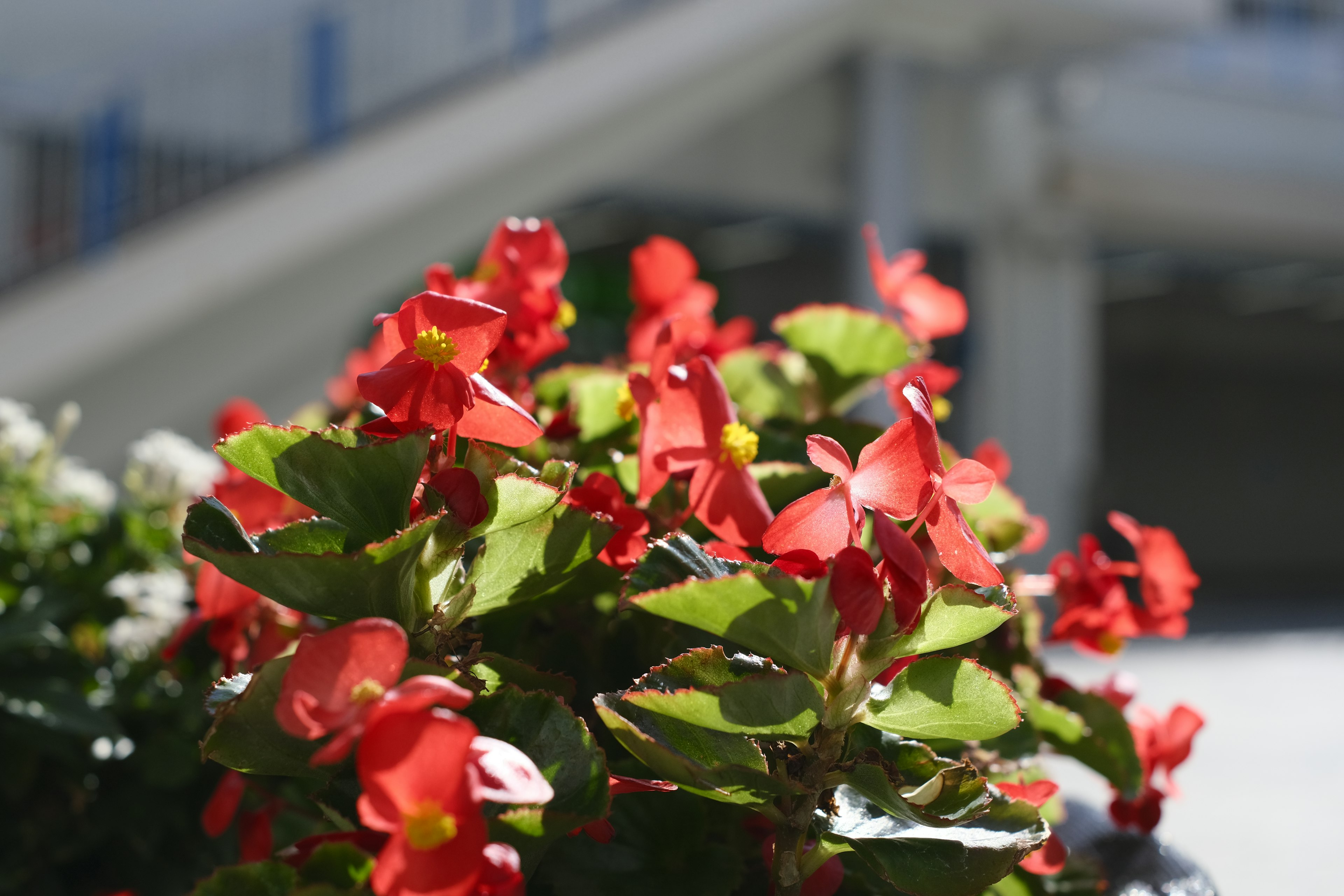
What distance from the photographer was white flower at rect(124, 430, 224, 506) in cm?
94

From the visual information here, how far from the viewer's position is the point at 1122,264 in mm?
7500

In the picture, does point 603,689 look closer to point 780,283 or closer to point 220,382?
point 220,382

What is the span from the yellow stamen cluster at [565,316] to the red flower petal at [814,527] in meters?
0.21

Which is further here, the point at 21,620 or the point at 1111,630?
A: the point at 21,620

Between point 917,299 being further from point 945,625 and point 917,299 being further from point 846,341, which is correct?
point 945,625

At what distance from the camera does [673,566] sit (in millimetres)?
343

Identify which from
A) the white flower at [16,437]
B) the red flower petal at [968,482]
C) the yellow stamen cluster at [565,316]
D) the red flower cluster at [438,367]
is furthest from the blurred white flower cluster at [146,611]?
the red flower petal at [968,482]

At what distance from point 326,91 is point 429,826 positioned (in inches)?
150

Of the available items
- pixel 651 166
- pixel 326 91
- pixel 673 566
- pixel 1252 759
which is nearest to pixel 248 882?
pixel 673 566

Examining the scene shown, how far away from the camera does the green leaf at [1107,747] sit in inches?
19.2

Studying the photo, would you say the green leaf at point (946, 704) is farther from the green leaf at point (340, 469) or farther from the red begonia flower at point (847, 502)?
the green leaf at point (340, 469)

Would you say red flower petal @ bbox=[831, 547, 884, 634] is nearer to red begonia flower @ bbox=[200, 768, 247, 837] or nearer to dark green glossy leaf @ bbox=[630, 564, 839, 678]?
dark green glossy leaf @ bbox=[630, 564, 839, 678]

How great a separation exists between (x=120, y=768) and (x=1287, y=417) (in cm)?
1087

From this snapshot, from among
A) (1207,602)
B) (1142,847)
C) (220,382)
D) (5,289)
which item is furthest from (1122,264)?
(1142,847)
